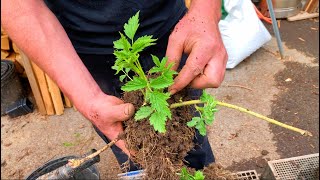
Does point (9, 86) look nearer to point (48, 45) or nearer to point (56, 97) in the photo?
point (56, 97)

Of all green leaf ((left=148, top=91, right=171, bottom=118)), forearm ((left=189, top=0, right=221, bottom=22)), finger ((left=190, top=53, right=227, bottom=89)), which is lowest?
finger ((left=190, top=53, right=227, bottom=89))

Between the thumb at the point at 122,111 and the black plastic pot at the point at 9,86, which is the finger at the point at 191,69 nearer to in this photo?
the thumb at the point at 122,111

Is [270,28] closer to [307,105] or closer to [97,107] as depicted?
[307,105]

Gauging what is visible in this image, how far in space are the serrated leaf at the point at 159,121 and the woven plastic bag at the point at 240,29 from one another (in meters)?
2.60

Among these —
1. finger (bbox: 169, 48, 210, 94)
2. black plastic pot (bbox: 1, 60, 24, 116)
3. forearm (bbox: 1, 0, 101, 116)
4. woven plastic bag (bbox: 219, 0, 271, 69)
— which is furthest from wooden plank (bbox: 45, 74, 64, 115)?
finger (bbox: 169, 48, 210, 94)

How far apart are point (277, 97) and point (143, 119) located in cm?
236

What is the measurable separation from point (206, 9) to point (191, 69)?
35 centimetres

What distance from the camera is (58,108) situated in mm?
3465

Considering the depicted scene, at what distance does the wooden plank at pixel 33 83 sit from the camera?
3166 mm

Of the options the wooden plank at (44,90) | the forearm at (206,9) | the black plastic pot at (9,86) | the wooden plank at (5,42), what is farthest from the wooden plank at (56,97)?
the forearm at (206,9)

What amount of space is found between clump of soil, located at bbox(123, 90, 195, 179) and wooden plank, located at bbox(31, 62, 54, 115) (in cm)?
211

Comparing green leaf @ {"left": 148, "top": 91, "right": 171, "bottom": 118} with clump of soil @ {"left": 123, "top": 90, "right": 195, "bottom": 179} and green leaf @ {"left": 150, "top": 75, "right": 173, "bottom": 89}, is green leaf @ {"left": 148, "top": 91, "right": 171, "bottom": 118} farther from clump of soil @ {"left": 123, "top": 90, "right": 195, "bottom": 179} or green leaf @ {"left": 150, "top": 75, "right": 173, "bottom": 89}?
clump of soil @ {"left": 123, "top": 90, "right": 195, "bottom": 179}

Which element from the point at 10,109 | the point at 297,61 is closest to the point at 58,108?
the point at 10,109

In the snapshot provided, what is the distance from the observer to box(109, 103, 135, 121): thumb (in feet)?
4.06
